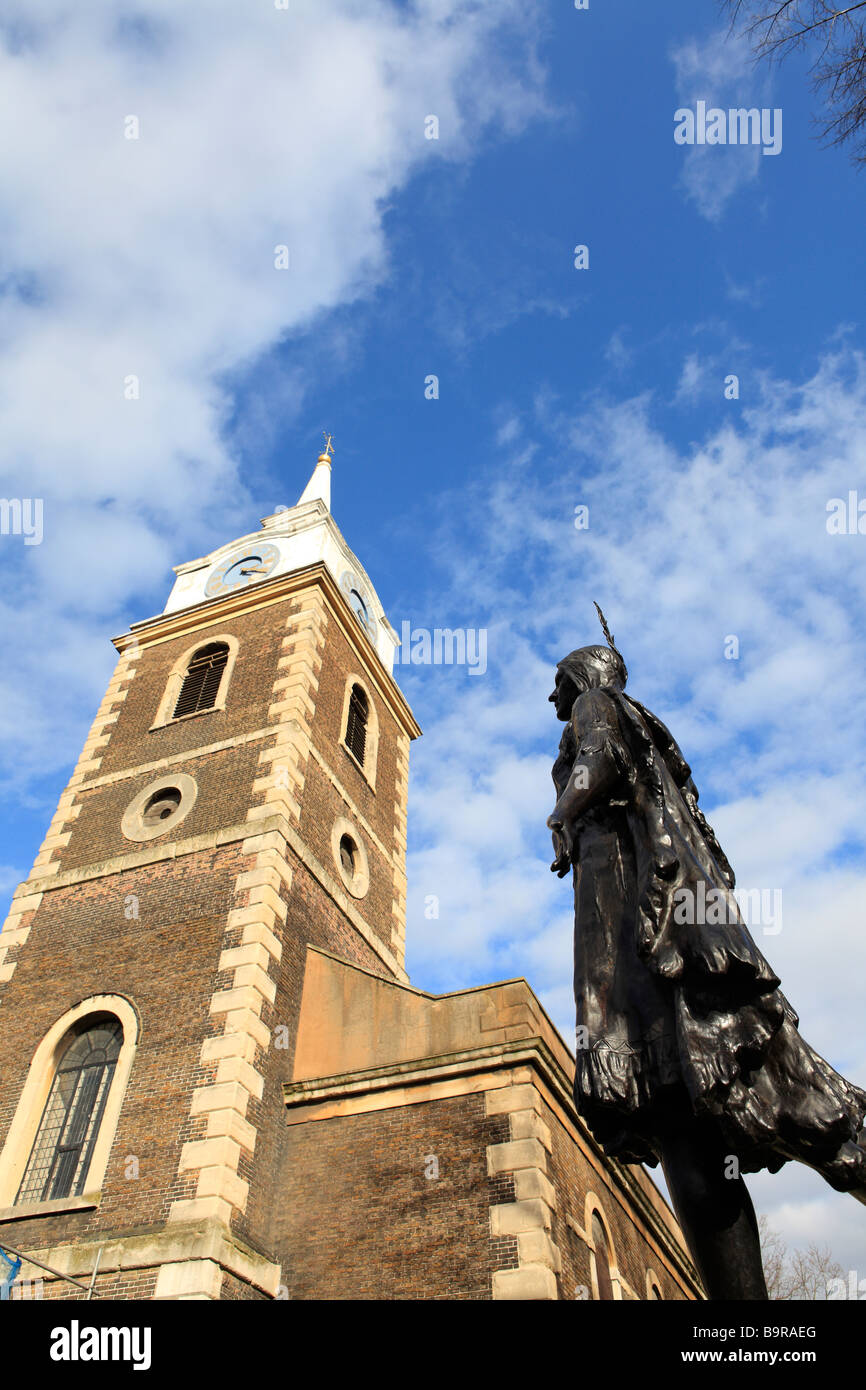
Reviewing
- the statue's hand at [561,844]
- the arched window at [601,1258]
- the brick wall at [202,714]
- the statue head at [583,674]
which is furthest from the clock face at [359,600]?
the statue's hand at [561,844]

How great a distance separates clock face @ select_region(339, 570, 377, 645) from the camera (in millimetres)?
22859

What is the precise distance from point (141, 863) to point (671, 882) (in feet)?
42.4

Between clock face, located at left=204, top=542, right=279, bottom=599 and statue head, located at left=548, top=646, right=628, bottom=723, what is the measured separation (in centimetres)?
1698

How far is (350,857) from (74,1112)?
22.0 ft

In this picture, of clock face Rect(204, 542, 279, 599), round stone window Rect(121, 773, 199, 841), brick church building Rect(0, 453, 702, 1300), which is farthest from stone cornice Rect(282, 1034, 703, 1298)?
clock face Rect(204, 542, 279, 599)

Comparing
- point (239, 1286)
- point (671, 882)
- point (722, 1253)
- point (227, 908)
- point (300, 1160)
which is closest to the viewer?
point (722, 1253)

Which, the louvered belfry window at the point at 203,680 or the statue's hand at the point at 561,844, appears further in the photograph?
the louvered belfry window at the point at 203,680

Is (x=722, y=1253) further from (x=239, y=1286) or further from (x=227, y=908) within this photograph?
(x=227, y=908)

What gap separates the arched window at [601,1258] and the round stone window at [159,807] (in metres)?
8.87

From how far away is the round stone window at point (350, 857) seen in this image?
55.7 ft

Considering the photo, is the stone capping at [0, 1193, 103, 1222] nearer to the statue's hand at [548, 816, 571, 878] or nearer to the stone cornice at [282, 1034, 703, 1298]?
the stone cornice at [282, 1034, 703, 1298]

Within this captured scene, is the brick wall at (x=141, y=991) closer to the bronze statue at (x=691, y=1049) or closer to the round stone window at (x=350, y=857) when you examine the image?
the round stone window at (x=350, y=857)
